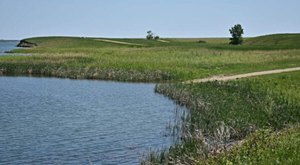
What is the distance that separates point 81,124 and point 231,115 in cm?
809

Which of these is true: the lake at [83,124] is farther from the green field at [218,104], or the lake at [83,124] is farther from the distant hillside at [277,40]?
the distant hillside at [277,40]

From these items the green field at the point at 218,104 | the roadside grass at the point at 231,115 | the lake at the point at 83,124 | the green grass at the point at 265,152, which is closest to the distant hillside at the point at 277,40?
the green field at the point at 218,104

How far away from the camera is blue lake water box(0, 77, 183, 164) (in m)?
19.5

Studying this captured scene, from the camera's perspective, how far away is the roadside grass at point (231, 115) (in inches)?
551

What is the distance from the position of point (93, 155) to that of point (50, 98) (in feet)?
61.8

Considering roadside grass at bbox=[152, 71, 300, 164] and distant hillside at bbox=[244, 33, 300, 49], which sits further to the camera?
distant hillside at bbox=[244, 33, 300, 49]

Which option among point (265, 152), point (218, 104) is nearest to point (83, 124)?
point (218, 104)

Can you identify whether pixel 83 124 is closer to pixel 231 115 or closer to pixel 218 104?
pixel 218 104

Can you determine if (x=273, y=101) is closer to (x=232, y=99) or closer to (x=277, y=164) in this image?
(x=232, y=99)

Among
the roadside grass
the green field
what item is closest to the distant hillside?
the green field

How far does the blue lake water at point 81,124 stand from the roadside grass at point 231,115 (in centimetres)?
158

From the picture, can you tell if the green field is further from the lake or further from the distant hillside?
the distant hillside

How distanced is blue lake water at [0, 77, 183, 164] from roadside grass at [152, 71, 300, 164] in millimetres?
1579

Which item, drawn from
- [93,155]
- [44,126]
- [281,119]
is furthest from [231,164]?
[44,126]
